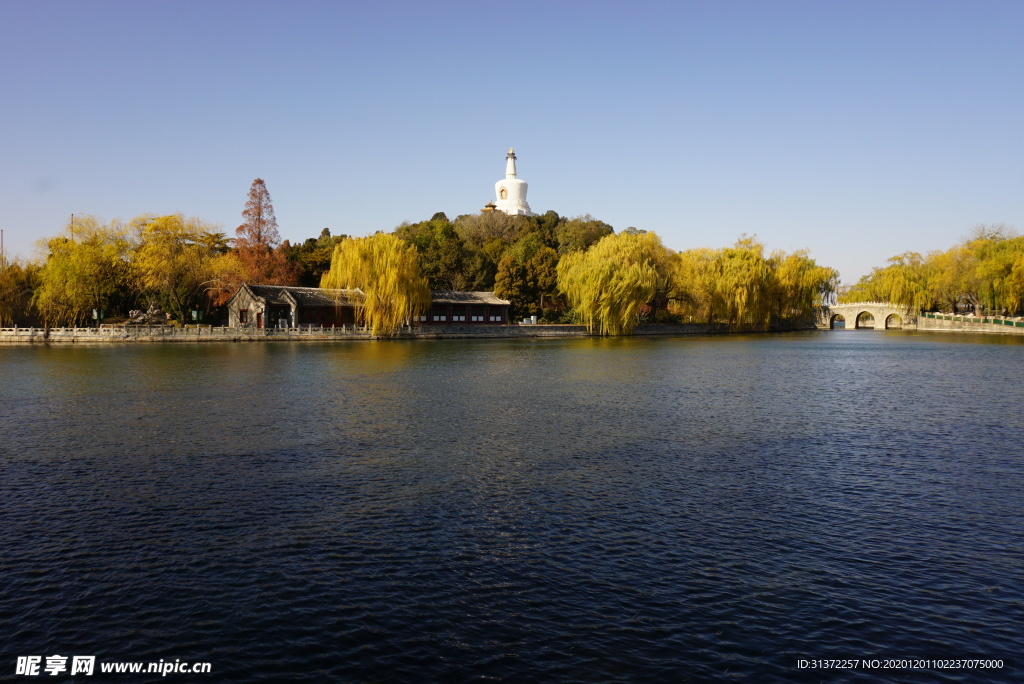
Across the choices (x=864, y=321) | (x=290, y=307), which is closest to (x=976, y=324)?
(x=864, y=321)

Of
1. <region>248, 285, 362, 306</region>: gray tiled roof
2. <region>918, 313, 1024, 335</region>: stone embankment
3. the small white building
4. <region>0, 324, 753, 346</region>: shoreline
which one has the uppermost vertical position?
the small white building

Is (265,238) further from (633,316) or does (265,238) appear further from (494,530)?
(494,530)

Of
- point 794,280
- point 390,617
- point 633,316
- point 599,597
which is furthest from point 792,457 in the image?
point 794,280

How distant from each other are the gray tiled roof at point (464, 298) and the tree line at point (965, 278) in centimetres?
5174

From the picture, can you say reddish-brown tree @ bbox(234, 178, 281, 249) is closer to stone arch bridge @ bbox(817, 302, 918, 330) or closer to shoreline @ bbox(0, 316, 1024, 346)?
shoreline @ bbox(0, 316, 1024, 346)

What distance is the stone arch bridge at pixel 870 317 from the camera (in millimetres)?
99500

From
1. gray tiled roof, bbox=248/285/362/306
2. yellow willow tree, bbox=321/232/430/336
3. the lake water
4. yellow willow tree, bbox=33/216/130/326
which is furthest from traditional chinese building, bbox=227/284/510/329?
the lake water

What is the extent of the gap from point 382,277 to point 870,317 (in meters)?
92.1

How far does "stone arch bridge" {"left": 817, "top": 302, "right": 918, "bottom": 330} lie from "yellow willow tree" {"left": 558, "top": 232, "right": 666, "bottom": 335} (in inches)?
1873

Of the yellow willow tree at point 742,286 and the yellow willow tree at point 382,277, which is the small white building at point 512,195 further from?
the yellow willow tree at point 382,277

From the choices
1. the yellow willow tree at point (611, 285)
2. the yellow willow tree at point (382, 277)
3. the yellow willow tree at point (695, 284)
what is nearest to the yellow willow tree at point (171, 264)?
the yellow willow tree at point (382, 277)

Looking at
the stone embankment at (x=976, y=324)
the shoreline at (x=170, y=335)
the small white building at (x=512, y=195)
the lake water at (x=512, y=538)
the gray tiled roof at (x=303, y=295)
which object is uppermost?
the small white building at (x=512, y=195)

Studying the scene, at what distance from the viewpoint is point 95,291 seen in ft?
226

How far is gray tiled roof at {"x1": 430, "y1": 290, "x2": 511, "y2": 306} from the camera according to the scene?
249 feet
